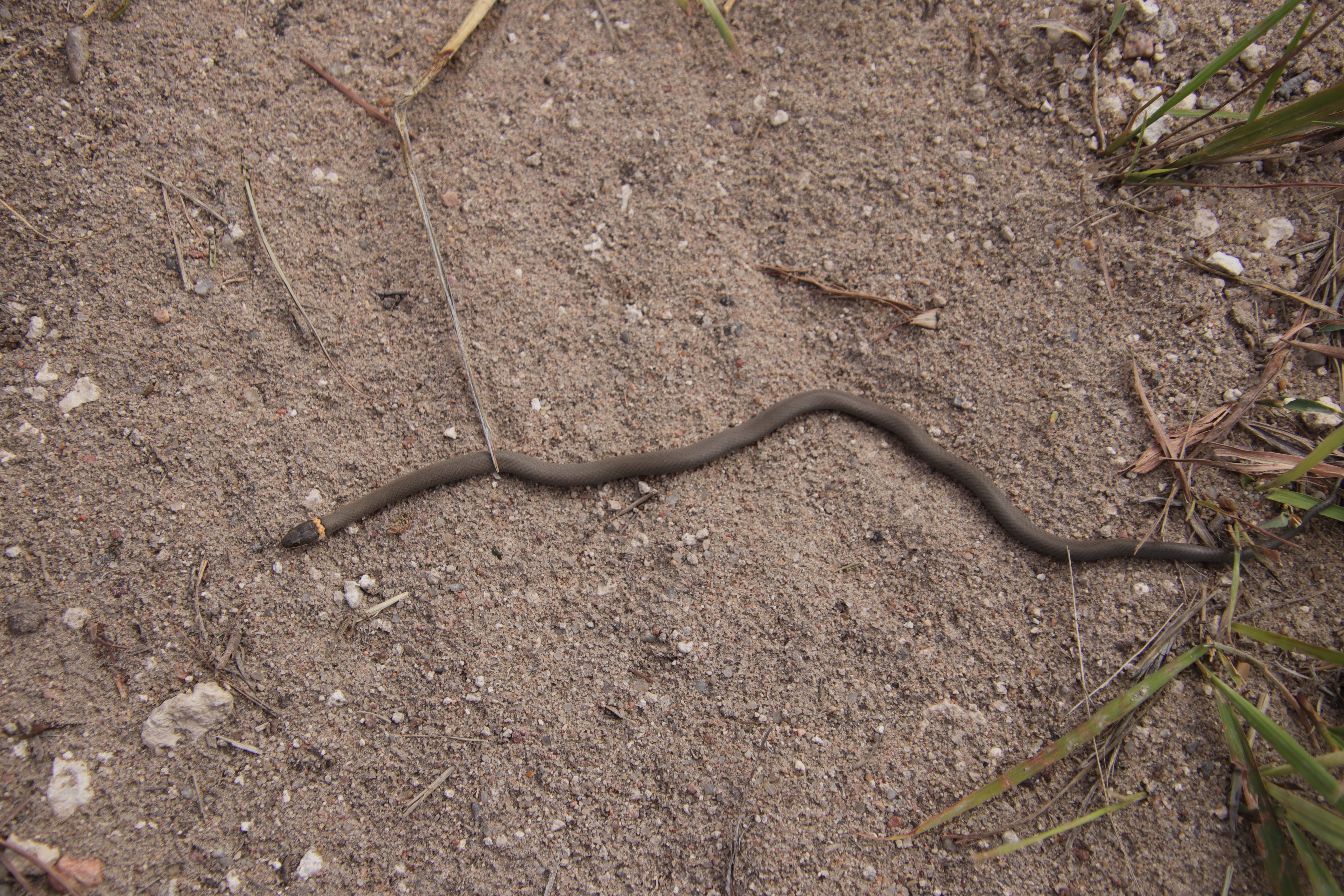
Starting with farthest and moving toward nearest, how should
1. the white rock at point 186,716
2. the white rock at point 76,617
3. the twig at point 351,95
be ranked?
the twig at point 351,95, the white rock at point 76,617, the white rock at point 186,716

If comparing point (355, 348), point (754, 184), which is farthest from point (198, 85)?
point (754, 184)

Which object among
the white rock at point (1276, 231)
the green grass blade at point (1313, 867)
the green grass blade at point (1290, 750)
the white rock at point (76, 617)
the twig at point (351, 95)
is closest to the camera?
the green grass blade at point (1290, 750)

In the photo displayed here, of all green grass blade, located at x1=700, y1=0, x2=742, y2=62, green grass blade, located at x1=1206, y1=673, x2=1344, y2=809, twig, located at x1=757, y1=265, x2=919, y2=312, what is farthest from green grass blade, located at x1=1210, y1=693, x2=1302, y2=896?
green grass blade, located at x1=700, y1=0, x2=742, y2=62

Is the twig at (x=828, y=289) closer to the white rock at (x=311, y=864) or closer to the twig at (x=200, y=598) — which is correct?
the twig at (x=200, y=598)

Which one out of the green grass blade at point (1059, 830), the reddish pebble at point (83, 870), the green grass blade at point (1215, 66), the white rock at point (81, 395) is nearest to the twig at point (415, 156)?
the white rock at point (81, 395)

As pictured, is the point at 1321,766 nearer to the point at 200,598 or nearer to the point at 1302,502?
the point at 1302,502

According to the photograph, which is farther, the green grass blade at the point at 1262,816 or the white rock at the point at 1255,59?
the white rock at the point at 1255,59

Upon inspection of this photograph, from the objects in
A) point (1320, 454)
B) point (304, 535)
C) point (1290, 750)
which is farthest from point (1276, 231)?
point (304, 535)
